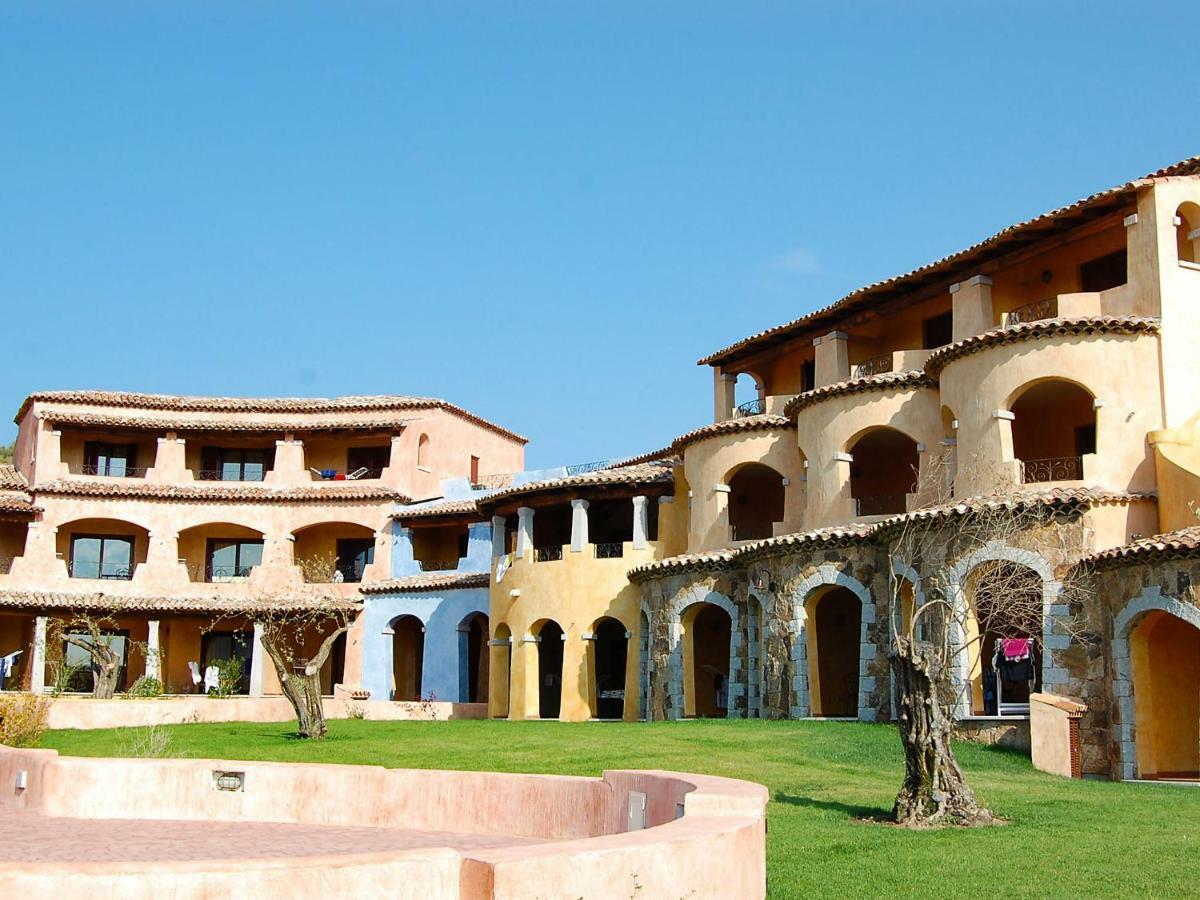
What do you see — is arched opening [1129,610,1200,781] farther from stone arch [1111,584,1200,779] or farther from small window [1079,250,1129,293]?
small window [1079,250,1129,293]

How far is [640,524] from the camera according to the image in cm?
4000

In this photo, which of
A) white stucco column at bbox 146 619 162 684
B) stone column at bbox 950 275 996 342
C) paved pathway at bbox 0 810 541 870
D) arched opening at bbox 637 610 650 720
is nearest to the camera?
paved pathway at bbox 0 810 541 870

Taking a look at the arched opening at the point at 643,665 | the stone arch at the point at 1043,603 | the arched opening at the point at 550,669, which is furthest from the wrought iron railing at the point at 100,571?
the stone arch at the point at 1043,603

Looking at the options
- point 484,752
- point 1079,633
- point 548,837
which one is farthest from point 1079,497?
point 548,837

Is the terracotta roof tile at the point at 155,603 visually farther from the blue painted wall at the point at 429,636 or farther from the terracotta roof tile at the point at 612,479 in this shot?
the terracotta roof tile at the point at 612,479

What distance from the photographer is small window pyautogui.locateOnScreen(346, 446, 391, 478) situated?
54.8 meters

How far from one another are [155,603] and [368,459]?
10421 mm

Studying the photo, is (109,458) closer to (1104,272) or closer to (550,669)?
(550,669)

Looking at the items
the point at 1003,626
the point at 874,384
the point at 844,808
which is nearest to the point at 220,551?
the point at 874,384

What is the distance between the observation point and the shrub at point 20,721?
26031mm

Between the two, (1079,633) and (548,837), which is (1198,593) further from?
(548,837)

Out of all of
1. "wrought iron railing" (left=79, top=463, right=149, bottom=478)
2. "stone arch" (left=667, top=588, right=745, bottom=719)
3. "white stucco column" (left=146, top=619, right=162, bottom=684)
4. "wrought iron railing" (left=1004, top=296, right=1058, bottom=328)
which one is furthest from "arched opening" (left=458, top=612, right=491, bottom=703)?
"wrought iron railing" (left=1004, top=296, right=1058, bottom=328)

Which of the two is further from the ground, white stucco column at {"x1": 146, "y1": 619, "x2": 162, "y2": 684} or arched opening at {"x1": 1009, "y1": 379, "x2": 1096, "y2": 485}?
arched opening at {"x1": 1009, "y1": 379, "x2": 1096, "y2": 485}

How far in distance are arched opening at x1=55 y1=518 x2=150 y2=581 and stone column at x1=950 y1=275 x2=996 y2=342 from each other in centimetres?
3349
